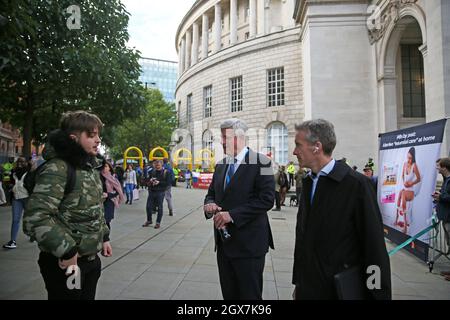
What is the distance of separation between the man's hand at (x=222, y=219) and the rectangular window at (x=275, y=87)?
2743 centimetres

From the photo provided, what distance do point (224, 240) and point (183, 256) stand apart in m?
3.40

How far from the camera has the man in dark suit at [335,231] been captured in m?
1.75

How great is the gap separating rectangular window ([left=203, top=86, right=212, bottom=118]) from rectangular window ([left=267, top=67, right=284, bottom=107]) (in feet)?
31.0

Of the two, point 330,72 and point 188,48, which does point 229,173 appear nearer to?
point 330,72

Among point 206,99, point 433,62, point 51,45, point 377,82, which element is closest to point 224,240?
point 51,45

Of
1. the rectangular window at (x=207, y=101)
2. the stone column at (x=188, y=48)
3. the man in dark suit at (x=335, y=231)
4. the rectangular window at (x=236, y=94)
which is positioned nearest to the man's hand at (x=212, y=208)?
the man in dark suit at (x=335, y=231)

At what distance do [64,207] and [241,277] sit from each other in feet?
4.80

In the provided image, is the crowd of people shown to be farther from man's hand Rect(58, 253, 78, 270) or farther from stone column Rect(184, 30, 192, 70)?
stone column Rect(184, 30, 192, 70)

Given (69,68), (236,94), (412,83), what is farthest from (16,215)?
(236,94)

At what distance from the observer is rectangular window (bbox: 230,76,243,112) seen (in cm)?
3269

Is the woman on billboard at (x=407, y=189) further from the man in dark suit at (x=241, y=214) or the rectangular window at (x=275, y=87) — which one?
the rectangular window at (x=275, y=87)

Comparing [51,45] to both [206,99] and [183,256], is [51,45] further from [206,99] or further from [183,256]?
[206,99]

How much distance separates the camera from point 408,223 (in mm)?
5766

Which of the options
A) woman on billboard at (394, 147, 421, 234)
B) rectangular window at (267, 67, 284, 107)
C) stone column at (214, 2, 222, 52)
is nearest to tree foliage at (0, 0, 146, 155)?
woman on billboard at (394, 147, 421, 234)
